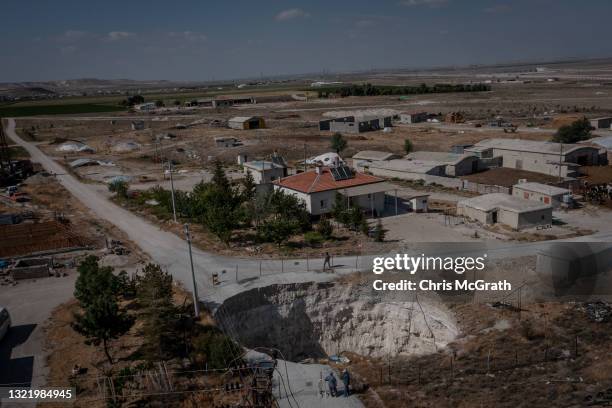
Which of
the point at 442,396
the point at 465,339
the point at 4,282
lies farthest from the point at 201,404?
the point at 4,282

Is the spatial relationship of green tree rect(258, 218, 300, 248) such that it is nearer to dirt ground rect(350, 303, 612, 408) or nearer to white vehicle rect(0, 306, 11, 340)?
dirt ground rect(350, 303, 612, 408)

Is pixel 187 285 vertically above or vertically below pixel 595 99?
below

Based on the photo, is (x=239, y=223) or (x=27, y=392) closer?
(x=27, y=392)

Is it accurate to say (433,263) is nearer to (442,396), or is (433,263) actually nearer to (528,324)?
(528,324)

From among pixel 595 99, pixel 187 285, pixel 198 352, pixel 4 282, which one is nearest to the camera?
pixel 198 352

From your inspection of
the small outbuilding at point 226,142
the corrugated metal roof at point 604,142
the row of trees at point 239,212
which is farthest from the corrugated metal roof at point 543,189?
the small outbuilding at point 226,142

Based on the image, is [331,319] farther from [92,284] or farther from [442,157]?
[442,157]
